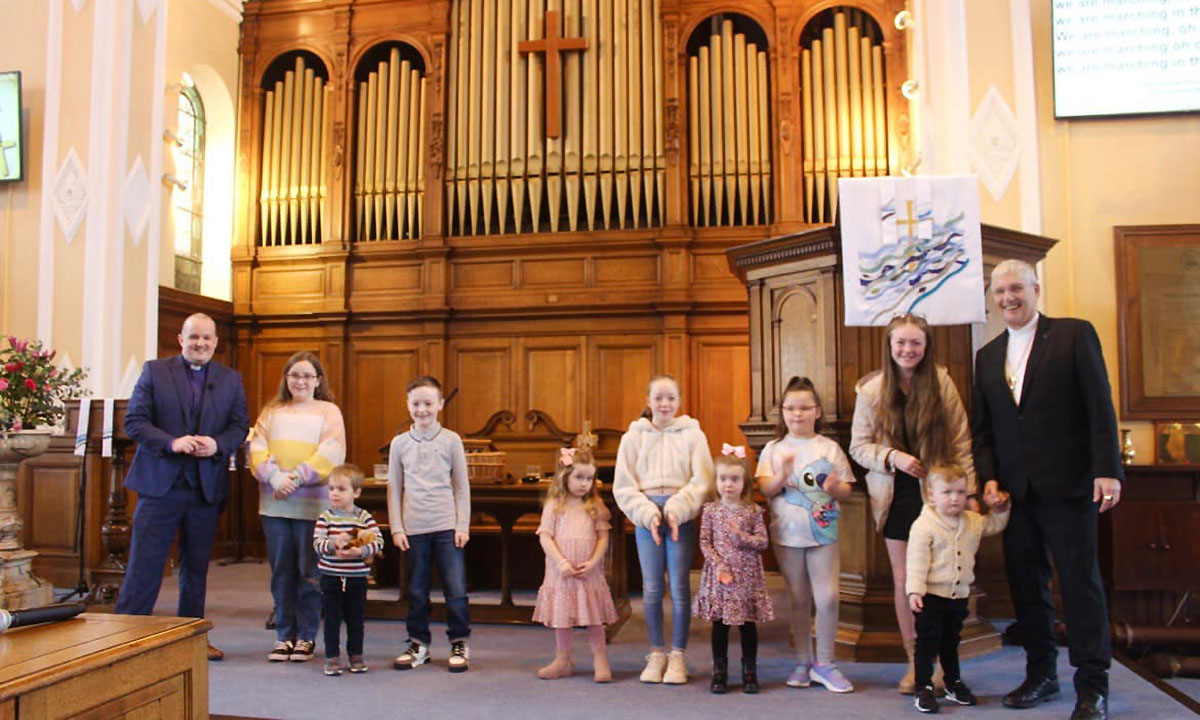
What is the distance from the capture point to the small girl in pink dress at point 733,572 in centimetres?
363

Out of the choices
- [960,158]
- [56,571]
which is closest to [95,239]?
[56,571]

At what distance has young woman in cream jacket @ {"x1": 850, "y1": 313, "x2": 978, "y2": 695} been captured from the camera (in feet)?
11.9

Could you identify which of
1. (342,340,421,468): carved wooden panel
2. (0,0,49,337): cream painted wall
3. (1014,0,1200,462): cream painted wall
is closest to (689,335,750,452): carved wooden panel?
(342,340,421,468): carved wooden panel

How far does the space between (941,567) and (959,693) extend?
0.50 metres

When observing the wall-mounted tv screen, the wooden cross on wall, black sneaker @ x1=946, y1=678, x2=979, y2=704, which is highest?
the wooden cross on wall

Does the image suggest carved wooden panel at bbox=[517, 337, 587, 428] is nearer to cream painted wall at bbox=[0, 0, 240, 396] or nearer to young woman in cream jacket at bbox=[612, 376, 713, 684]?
cream painted wall at bbox=[0, 0, 240, 396]

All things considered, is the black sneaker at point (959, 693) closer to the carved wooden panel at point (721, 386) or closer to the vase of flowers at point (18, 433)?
the carved wooden panel at point (721, 386)

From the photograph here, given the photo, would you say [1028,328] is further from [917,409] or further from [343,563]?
[343,563]

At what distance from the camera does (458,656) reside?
4.00 metres

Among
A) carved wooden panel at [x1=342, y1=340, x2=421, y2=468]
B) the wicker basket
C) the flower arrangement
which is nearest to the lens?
the flower arrangement

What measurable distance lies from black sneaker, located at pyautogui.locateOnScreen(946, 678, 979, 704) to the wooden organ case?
3970 mm

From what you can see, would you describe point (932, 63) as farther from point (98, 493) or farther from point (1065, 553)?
point (98, 493)

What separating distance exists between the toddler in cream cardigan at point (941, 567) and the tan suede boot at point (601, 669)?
1.17m

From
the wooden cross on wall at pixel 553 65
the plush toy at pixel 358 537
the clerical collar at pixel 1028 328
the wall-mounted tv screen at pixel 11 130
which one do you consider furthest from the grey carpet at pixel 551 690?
the wooden cross on wall at pixel 553 65
